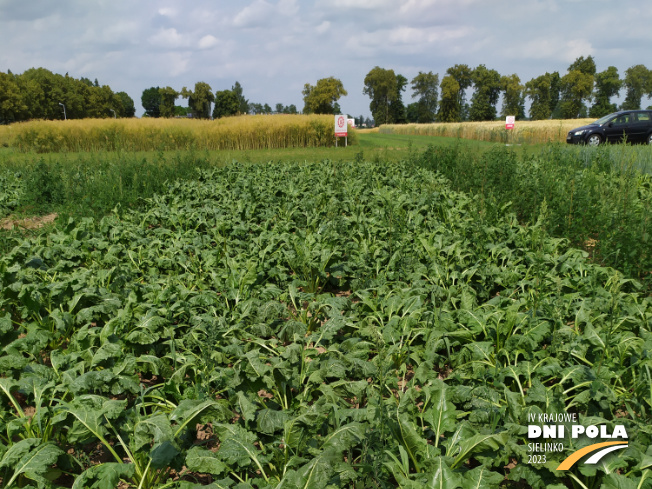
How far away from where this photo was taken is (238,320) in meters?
4.19

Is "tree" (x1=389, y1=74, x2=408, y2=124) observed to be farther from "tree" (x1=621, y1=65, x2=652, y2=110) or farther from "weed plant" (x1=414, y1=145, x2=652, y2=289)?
"weed plant" (x1=414, y1=145, x2=652, y2=289)

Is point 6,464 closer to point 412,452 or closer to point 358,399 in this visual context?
point 358,399

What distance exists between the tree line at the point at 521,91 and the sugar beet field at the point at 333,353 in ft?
272

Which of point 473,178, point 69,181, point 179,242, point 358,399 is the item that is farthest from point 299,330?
point 69,181

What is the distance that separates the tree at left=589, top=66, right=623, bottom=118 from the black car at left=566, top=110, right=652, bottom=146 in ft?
219

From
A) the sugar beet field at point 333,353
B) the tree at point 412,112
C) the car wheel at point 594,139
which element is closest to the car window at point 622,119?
the car wheel at point 594,139

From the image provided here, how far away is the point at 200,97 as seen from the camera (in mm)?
85125

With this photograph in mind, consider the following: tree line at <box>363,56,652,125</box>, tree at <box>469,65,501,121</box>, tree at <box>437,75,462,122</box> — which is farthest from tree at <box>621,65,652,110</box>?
tree at <box>437,75,462,122</box>

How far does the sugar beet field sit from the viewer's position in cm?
258

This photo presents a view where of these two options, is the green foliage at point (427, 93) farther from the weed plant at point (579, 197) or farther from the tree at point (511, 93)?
the weed plant at point (579, 197)

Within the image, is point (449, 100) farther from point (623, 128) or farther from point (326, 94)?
point (623, 128)

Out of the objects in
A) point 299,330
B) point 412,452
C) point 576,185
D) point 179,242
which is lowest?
point 412,452

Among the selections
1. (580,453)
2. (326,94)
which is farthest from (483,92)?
(580,453)

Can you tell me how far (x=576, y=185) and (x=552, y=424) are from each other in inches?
245
